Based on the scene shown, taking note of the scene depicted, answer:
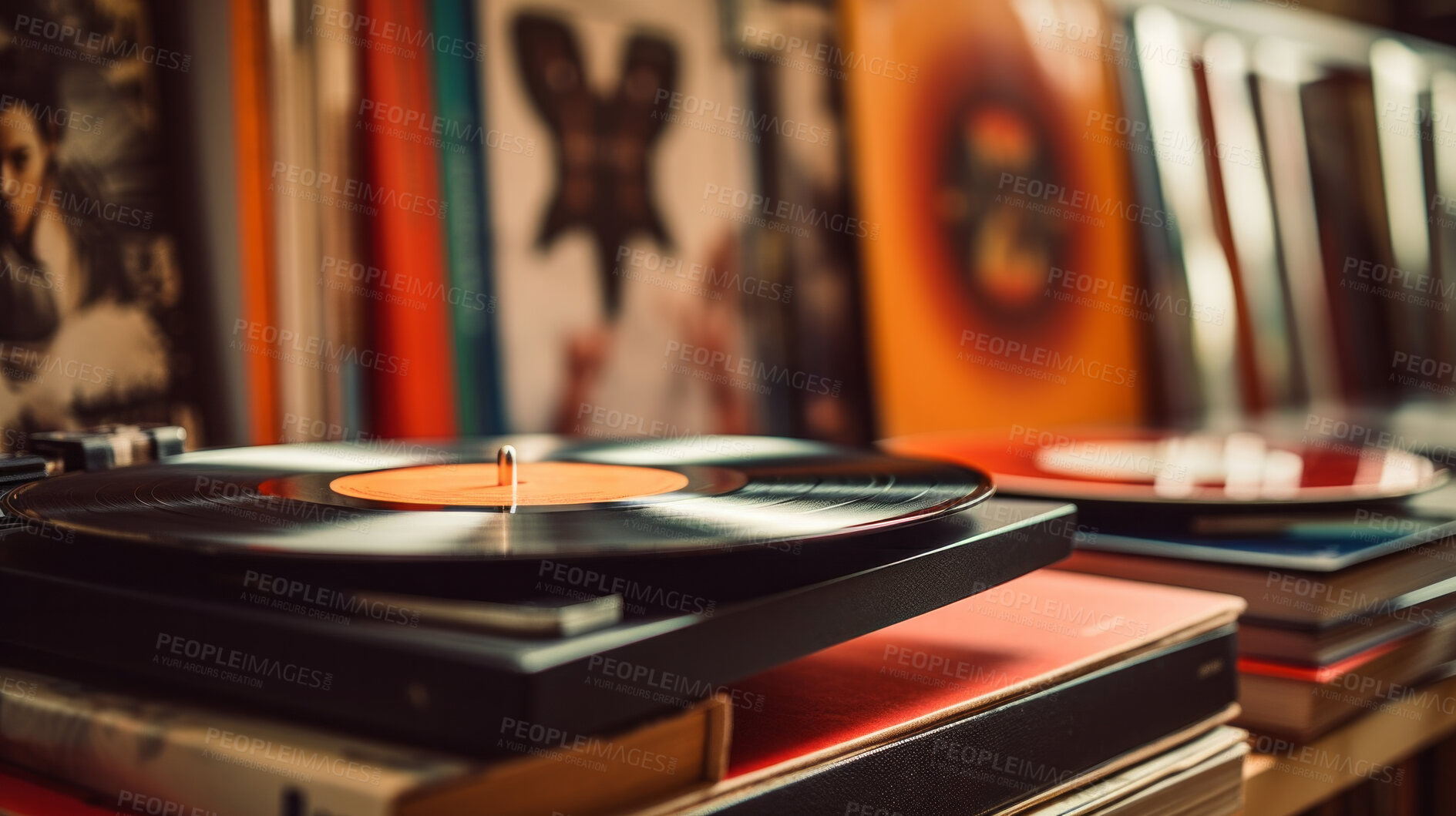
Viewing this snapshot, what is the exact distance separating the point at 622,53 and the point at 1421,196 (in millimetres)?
2517

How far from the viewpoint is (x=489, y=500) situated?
0.57m

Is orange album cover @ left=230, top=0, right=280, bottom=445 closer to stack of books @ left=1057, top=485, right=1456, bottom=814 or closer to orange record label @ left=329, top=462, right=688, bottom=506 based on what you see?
orange record label @ left=329, top=462, right=688, bottom=506

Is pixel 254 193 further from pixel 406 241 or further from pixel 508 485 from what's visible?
pixel 508 485

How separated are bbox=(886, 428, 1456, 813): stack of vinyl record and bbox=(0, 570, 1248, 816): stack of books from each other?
0.09 m

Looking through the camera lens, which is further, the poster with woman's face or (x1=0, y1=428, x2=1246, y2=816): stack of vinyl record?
the poster with woman's face

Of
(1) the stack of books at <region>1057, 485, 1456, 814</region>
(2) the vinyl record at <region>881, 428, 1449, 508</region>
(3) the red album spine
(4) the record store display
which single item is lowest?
(1) the stack of books at <region>1057, 485, 1456, 814</region>

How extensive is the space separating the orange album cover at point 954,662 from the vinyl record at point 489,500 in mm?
88

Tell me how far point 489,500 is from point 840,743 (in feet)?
0.70

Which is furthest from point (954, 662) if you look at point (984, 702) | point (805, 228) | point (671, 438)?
point (805, 228)

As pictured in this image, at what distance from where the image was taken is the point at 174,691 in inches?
18.0

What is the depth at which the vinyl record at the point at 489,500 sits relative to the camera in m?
0.42

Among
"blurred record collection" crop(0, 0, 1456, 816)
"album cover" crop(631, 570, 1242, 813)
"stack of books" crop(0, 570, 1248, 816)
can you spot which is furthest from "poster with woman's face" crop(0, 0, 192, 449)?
"album cover" crop(631, 570, 1242, 813)

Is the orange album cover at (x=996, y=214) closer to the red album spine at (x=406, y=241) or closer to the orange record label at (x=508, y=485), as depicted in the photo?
the red album spine at (x=406, y=241)

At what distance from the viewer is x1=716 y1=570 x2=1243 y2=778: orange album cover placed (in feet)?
1.61
